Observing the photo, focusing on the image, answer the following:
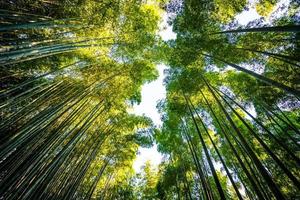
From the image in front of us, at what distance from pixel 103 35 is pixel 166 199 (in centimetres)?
550

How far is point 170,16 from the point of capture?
648cm

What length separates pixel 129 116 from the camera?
24.8ft

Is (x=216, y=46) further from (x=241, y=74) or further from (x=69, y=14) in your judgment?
(x=69, y=14)

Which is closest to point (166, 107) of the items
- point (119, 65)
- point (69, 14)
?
point (119, 65)

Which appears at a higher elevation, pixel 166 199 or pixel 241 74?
pixel 241 74

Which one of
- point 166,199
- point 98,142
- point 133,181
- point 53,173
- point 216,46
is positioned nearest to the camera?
point 53,173

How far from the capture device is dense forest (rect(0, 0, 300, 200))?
4.96 meters

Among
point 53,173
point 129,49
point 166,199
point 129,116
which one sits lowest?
point 53,173

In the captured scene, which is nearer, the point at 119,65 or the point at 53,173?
the point at 53,173

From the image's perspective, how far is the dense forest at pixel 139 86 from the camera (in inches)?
195

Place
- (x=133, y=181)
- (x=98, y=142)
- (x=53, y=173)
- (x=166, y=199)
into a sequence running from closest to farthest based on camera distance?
(x=53, y=173), (x=98, y=142), (x=166, y=199), (x=133, y=181)

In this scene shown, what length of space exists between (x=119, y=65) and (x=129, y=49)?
811mm

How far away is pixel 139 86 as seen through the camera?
816 cm

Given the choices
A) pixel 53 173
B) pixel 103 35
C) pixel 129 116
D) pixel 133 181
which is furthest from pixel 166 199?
pixel 103 35
